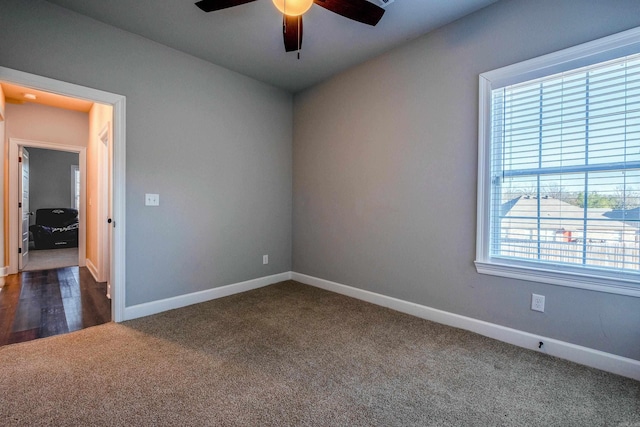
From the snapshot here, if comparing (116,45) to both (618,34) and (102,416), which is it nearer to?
(102,416)

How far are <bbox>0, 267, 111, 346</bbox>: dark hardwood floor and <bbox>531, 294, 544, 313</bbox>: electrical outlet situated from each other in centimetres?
361

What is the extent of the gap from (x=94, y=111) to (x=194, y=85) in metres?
2.25

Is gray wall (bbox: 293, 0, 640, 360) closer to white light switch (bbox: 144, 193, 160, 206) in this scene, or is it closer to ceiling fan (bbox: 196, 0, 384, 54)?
ceiling fan (bbox: 196, 0, 384, 54)

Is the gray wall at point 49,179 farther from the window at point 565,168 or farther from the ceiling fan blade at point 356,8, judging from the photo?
the window at point 565,168

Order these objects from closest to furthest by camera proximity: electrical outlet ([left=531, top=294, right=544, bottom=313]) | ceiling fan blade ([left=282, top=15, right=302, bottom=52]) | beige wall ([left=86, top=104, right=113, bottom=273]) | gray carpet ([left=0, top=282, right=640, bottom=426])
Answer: gray carpet ([left=0, top=282, right=640, bottom=426]) → ceiling fan blade ([left=282, top=15, right=302, bottom=52]) → electrical outlet ([left=531, top=294, right=544, bottom=313]) → beige wall ([left=86, top=104, right=113, bottom=273])

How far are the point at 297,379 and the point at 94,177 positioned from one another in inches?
172

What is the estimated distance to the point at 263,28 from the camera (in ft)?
8.34

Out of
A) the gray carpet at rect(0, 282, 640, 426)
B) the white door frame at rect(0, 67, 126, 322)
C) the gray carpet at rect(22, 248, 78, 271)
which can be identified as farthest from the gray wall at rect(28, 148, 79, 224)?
the gray carpet at rect(0, 282, 640, 426)

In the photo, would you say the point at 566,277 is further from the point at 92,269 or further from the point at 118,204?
the point at 92,269

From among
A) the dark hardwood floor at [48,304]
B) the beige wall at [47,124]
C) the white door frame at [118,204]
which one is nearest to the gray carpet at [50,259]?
the dark hardwood floor at [48,304]

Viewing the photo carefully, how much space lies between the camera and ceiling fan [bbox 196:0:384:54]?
5.56 ft

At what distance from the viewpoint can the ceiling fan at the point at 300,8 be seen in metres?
1.69

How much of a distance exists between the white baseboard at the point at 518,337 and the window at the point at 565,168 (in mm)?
430

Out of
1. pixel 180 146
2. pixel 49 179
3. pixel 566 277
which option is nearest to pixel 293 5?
pixel 180 146
